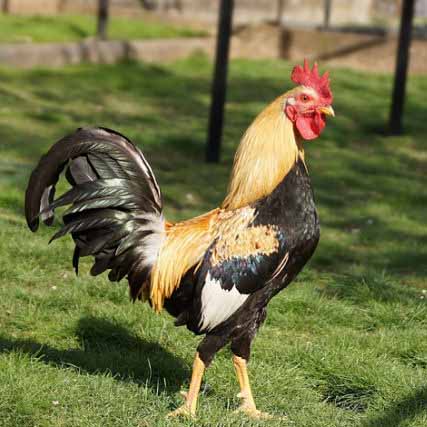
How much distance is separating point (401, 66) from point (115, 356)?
8524 millimetres

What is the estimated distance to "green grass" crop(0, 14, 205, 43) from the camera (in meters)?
16.5

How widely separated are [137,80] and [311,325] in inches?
376

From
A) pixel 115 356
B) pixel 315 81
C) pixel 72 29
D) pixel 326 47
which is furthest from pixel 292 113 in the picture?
pixel 326 47

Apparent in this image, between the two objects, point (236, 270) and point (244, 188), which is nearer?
point (236, 270)

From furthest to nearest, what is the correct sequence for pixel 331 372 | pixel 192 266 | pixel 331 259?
pixel 331 259 < pixel 331 372 < pixel 192 266

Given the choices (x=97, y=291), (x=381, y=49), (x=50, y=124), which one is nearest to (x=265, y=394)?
(x=97, y=291)

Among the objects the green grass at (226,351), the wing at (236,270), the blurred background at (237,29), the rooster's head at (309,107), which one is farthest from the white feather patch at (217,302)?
the blurred background at (237,29)

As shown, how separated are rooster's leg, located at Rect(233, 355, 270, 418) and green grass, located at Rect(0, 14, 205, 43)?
11.9 m

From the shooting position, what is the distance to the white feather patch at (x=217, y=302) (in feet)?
14.3

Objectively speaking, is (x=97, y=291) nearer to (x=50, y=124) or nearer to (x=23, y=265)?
(x=23, y=265)

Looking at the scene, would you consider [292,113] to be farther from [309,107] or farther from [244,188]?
[244,188]

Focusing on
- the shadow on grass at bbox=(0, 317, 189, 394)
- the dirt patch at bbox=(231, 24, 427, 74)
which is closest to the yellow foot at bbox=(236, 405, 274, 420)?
the shadow on grass at bbox=(0, 317, 189, 394)

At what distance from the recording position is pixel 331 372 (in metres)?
5.30

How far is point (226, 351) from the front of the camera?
5.54 metres
